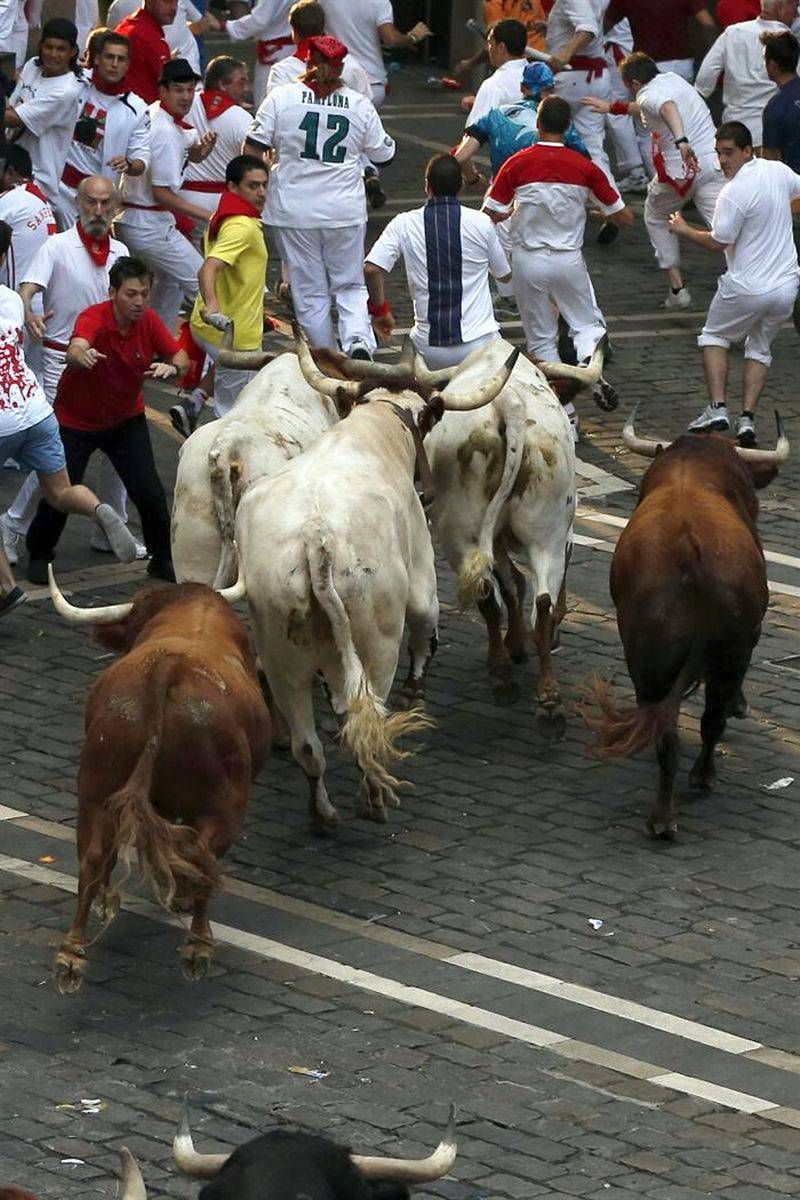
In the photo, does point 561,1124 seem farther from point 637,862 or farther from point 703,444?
point 703,444

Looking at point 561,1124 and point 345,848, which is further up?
point 561,1124

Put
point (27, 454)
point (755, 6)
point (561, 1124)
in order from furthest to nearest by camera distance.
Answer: point (755, 6), point (27, 454), point (561, 1124)

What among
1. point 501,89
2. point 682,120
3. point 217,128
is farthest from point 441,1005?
point 682,120

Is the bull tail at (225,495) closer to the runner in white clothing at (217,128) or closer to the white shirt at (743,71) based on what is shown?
the runner in white clothing at (217,128)

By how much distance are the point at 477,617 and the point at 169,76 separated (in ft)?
17.8

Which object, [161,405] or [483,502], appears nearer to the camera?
[483,502]

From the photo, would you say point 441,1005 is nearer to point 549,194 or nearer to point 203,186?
point 549,194

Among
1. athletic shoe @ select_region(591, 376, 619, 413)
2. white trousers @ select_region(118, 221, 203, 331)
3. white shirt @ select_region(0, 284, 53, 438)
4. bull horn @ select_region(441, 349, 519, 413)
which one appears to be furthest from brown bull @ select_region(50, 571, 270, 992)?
white trousers @ select_region(118, 221, 203, 331)

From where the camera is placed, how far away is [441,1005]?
8.64 m

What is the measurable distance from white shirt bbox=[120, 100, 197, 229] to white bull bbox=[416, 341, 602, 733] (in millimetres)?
5368

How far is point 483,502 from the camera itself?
11.3 m

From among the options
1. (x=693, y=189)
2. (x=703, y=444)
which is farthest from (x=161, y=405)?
(x=703, y=444)

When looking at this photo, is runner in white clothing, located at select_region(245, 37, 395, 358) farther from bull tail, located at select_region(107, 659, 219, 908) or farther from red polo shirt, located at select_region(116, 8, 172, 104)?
bull tail, located at select_region(107, 659, 219, 908)

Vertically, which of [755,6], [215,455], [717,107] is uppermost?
[215,455]
